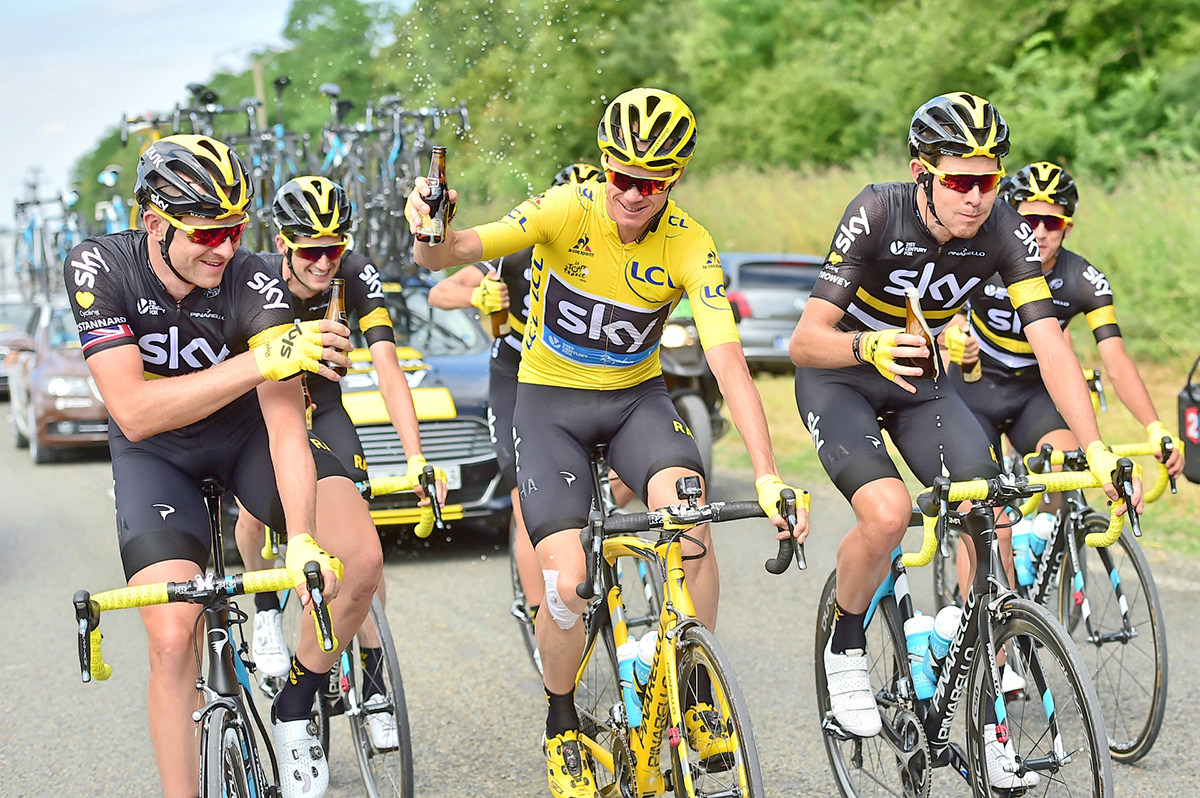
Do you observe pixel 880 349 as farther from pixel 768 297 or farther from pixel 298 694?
pixel 768 297

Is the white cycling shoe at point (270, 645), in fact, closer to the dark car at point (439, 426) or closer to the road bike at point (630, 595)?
the road bike at point (630, 595)

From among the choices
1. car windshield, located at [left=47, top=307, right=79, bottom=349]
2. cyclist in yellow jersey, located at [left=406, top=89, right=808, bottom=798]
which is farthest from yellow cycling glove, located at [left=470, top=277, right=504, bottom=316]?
car windshield, located at [left=47, top=307, right=79, bottom=349]

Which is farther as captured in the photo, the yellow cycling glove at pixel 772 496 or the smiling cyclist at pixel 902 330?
the smiling cyclist at pixel 902 330

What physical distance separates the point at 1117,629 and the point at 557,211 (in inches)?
118

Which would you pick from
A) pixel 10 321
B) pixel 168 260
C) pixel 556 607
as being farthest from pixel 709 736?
pixel 10 321

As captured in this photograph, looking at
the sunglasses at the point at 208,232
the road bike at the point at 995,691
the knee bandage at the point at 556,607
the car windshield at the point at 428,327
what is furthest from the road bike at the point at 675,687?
the car windshield at the point at 428,327

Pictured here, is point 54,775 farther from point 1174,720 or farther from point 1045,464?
point 1174,720

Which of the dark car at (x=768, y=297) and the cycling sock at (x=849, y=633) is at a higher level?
the dark car at (x=768, y=297)

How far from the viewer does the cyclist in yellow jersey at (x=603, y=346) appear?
4066 millimetres

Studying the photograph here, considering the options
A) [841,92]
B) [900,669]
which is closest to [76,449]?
[900,669]

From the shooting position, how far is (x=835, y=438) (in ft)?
14.5

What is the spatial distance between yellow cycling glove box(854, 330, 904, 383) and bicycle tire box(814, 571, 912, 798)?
2.85ft

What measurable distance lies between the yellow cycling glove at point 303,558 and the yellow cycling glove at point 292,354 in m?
0.46

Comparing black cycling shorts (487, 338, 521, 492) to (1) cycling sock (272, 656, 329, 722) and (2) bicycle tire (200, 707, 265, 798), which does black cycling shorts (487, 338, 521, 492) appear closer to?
(1) cycling sock (272, 656, 329, 722)
